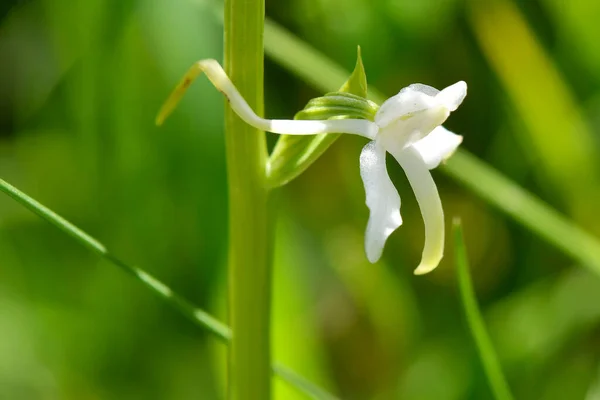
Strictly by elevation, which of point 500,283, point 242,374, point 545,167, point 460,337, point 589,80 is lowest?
point 242,374

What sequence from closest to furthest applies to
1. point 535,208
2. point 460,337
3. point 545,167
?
point 535,208
point 460,337
point 545,167

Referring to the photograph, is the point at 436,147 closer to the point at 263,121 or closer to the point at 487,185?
the point at 263,121

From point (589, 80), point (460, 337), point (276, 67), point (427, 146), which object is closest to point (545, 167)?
point (589, 80)

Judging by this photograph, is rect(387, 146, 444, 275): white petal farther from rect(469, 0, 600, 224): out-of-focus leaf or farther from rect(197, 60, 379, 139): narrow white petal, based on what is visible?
rect(469, 0, 600, 224): out-of-focus leaf

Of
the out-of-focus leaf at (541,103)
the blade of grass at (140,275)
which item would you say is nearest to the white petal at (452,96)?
the blade of grass at (140,275)

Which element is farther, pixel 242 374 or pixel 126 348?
pixel 126 348

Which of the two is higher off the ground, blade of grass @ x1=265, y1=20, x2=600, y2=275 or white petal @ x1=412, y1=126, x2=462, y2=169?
blade of grass @ x1=265, y1=20, x2=600, y2=275

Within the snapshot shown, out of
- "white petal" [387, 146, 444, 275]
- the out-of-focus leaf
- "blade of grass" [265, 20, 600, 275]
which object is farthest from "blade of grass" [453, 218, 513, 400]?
the out-of-focus leaf

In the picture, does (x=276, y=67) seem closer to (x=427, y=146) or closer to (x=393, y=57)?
(x=393, y=57)
